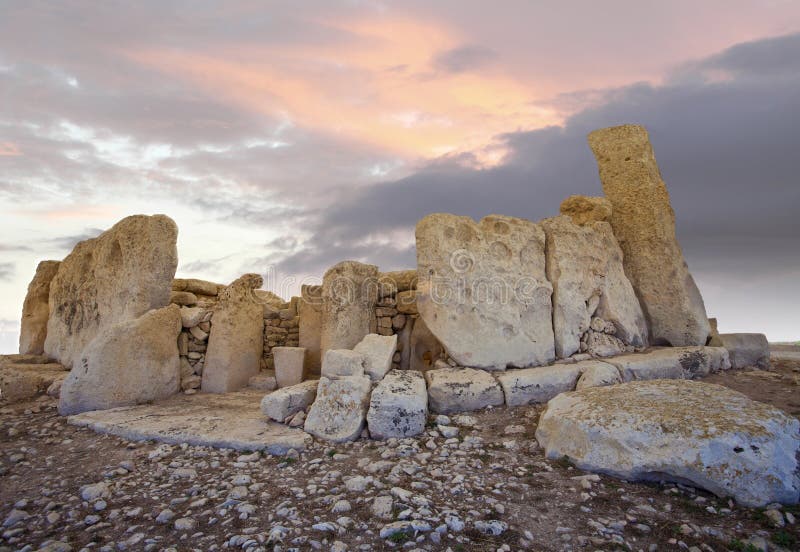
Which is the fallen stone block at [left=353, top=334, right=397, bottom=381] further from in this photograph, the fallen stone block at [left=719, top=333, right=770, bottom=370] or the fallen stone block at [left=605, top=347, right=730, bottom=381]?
the fallen stone block at [left=719, top=333, right=770, bottom=370]

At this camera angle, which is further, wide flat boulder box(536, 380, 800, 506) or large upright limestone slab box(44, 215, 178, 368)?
large upright limestone slab box(44, 215, 178, 368)

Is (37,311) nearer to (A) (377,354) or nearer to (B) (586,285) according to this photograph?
(A) (377,354)

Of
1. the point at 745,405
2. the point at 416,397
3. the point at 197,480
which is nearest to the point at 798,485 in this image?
the point at 745,405

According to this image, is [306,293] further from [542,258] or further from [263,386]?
[542,258]

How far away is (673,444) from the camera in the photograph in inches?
137

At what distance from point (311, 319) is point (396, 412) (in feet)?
10.9

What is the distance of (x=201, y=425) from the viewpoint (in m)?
4.91

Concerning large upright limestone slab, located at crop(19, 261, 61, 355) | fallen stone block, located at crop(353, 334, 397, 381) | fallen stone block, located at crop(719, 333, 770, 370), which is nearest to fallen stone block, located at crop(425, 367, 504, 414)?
fallen stone block, located at crop(353, 334, 397, 381)

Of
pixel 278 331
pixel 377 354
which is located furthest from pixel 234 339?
pixel 377 354

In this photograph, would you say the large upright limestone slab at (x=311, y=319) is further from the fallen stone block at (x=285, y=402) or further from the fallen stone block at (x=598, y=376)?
the fallen stone block at (x=598, y=376)

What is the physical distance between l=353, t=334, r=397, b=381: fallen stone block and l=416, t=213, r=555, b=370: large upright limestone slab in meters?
0.66

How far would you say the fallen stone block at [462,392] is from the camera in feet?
17.3

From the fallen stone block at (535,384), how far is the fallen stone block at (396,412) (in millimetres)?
1145

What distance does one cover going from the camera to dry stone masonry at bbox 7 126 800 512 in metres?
3.74
